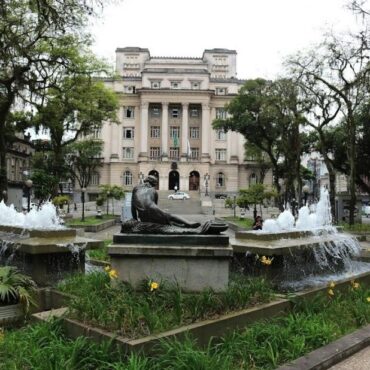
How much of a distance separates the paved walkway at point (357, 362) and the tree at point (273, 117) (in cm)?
2861

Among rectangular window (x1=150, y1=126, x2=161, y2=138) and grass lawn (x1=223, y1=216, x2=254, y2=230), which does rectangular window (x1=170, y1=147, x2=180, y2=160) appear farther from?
grass lawn (x1=223, y1=216, x2=254, y2=230)

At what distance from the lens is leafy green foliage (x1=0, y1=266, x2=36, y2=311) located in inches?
254

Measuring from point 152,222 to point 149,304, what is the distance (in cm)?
150

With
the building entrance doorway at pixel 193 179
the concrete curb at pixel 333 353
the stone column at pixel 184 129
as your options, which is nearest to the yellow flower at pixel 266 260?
the concrete curb at pixel 333 353

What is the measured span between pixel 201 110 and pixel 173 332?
251ft

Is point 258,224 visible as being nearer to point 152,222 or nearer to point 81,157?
point 152,222

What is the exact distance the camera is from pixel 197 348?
16.7 ft

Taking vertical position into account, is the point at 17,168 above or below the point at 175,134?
below

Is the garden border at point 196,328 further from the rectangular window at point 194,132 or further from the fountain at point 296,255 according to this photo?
the rectangular window at point 194,132

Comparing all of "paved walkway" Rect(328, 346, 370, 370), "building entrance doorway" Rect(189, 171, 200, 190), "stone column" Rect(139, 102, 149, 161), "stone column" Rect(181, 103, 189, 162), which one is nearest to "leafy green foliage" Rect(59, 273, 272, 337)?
"paved walkway" Rect(328, 346, 370, 370)

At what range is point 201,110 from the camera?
263 feet

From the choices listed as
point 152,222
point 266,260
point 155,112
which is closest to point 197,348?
point 152,222

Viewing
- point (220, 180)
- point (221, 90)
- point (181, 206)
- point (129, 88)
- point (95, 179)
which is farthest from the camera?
point (221, 90)

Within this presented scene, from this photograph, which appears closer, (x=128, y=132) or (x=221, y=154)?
(x=221, y=154)
